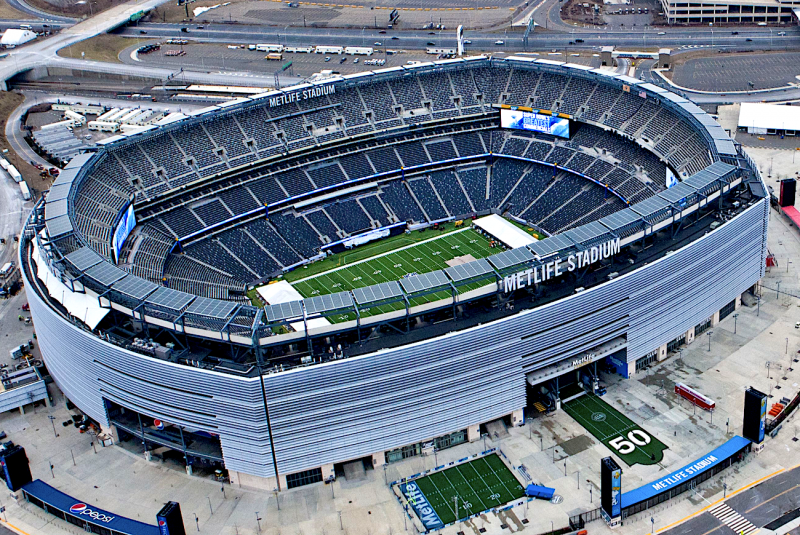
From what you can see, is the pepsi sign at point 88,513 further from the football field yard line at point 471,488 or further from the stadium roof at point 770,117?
the stadium roof at point 770,117

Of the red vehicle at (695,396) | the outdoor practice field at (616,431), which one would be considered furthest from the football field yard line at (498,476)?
the red vehicle at (695,396)

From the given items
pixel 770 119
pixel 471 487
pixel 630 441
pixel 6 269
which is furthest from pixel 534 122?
pixel 6 269

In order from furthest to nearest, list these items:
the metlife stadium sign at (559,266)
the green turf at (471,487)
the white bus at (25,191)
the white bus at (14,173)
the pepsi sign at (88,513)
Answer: the white bus at (14,173) < the white bus at (25,191) < the metlife stadium sign at (559,266) < the pepsi sign at (88,513) < the green turf at (471,487)

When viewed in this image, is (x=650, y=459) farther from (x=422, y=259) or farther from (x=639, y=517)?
(x=422, y=259)

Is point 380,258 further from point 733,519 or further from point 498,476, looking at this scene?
point 733,519

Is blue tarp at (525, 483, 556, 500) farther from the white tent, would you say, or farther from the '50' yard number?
the white tent

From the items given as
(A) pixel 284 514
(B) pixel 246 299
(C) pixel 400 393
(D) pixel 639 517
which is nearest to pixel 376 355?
(C) pixel 400 393
